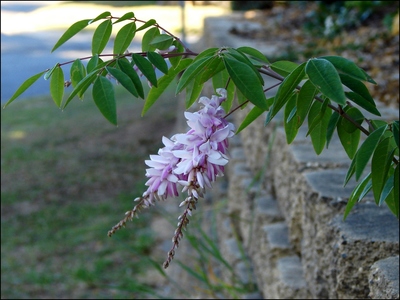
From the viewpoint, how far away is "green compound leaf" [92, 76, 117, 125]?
918 millimetres

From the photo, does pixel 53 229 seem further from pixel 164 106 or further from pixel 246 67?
pixel 246 67

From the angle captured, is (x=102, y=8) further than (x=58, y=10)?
No

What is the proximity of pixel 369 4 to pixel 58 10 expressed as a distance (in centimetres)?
241

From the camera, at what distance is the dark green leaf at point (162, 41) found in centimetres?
120

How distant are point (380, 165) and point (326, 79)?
0.57ft

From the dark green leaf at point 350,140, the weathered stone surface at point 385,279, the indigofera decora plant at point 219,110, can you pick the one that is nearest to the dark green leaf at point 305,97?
the indigofera decora plant at point 219,110

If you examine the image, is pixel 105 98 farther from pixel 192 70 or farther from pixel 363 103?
pixel 363 103

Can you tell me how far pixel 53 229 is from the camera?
5270 millimetres

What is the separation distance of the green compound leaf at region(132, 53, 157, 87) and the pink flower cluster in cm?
10

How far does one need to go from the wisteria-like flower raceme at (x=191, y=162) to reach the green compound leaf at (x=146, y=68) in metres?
0.10

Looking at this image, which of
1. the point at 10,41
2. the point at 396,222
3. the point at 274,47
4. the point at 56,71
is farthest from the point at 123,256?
the point at 56,71

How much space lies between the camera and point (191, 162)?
0.95 meters

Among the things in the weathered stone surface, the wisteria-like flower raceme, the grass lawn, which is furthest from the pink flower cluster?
the grass lawn

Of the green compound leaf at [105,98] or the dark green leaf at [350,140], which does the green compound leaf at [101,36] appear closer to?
the green compound leaf at [105,98]
